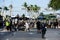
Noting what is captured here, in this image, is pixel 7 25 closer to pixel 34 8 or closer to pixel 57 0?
pixel 57 0

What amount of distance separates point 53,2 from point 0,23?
1822cm

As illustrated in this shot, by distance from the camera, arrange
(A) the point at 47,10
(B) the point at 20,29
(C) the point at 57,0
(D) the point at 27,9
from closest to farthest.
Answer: (B) the point at 20,29
(C) the point at 57,0
(A) the point at 47,10
(D) the point at 27,9

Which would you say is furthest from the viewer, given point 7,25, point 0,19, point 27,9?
point 27,9

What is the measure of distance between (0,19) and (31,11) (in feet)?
242

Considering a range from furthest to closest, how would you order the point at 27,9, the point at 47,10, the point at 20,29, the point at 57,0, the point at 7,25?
the point at 27,9
the point at 47,10
the point at 57,0
the point at 20,29
the point at 7,25

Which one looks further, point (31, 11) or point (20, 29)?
point (31, 11)

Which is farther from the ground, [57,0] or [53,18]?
[57,0]

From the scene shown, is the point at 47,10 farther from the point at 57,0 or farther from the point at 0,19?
the point at 0,19

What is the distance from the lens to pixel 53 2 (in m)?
72.8

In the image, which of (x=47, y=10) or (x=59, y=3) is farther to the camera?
(x=47, y=10)

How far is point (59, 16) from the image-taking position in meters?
71.2

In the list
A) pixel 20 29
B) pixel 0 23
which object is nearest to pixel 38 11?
pixel 0 23

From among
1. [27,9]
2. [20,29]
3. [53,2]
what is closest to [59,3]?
[53,2]

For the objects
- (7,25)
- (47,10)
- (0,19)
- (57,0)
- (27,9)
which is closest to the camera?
(7,25)
